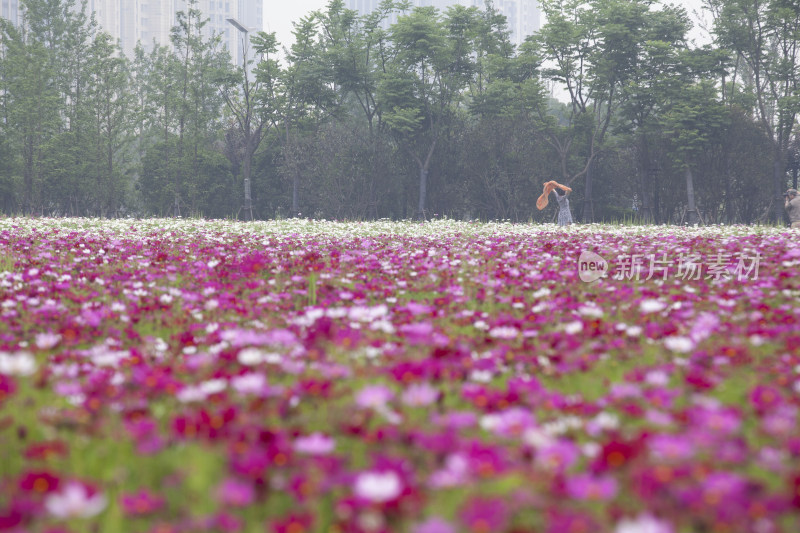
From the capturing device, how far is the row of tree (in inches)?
1055

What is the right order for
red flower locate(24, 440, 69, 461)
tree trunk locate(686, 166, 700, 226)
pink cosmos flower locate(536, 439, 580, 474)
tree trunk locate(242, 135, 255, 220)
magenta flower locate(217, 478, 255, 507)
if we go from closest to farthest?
1. magenta flower locate(217, 478, 255, 507)
2. pink cosmos flower locate(536, 439, 580, 474)
3. red flower locate(24, 440, 69, 461)
4. tree trunk locate(686, 166, 700, 226)
5. tree trunk locate(242, 135, 255, 220)

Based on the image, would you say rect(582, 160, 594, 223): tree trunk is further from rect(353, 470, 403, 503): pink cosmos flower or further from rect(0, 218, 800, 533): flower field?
rect(353, 470, 403, 503): pink cosmos flower

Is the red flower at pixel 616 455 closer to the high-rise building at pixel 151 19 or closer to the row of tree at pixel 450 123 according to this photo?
the row of tree at pixel 450 123

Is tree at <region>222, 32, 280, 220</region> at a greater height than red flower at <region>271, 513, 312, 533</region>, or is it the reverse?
tree at <region>222, 32, 280, 220</region>

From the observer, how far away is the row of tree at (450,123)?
87.9ft

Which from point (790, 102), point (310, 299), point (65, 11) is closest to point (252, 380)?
point (310, 299)

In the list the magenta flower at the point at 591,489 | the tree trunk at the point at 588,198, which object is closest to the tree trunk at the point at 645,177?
the tree trunk at the point at 588,198

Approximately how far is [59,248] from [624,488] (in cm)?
922

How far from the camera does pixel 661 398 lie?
7.31ft

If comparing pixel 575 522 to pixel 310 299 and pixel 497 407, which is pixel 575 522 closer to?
pixel 497 407

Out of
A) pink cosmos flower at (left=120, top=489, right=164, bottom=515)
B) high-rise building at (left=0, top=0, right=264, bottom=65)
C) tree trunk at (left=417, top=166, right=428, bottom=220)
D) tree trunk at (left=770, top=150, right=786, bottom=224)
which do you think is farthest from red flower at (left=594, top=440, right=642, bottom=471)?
high-rise building at (left=0, top=0, right=264, bottom=65)

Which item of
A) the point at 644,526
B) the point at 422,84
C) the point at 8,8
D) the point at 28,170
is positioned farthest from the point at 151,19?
the point at 644,526

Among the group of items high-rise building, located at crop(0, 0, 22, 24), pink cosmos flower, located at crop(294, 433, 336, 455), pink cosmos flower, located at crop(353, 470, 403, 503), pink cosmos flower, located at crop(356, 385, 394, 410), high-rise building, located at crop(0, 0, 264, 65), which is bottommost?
pink cosmos flower, located at crop(353, 470, 403, 503)

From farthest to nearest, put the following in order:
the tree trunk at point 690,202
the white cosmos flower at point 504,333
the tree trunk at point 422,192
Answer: the tree trunk at point 422,192, the tree trunk at point 690,202, the white cosmos flower at point 504,333
